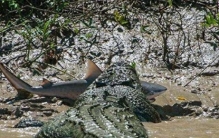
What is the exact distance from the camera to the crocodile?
16.7ft

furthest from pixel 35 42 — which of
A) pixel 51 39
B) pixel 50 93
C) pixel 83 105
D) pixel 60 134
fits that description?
pixel 60 134

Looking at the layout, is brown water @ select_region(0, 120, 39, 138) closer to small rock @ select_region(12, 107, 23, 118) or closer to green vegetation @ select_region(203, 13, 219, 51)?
small rock @ select_region(12, 107, 23, 118)

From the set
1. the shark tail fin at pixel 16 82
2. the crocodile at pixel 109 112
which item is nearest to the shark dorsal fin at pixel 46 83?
the shark tail fin at pixel 16 82

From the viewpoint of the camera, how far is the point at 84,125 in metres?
5.22

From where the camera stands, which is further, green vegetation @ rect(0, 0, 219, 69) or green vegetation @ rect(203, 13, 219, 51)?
green vegetation @ rect(0, 0, 219, 69)

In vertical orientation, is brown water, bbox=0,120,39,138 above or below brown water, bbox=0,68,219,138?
above

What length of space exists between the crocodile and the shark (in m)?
0.16

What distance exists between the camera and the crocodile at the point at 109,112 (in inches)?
200

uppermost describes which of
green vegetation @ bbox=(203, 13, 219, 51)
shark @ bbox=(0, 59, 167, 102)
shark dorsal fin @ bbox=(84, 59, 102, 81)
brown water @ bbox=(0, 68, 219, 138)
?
green vegetation @ bbox=(203, 13, 219, 51)

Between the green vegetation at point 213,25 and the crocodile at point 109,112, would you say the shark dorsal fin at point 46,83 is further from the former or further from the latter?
the green vegetation at point 213,25

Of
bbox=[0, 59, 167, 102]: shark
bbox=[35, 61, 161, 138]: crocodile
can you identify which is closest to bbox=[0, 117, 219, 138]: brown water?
bbox=[35, 61, 161, 138]: crocodile

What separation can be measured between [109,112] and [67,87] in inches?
70.8

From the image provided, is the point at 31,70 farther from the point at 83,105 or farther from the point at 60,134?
the point at 60,134

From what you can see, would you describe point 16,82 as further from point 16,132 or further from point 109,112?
point 109,112
